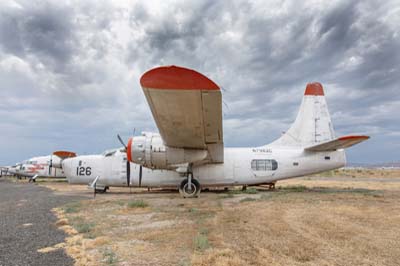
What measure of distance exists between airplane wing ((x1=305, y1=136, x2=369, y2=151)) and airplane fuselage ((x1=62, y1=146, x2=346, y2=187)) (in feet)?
1.47

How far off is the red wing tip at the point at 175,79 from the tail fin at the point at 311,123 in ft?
28.4

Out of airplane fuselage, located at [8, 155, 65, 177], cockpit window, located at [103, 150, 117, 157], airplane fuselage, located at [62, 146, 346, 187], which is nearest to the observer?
airplane fuselage, located at [62, 146, 346, 187]

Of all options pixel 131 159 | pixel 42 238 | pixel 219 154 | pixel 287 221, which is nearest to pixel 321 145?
pixel 219 154

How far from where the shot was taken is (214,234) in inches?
207

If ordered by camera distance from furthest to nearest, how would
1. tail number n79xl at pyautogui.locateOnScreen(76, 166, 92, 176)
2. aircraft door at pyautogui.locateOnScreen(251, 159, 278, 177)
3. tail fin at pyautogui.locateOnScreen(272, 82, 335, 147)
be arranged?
tail number n79xl at pyautogui.locateOnScreen(76, 166, 92, 176), tail fin at pyautogui.locateOnScreen(272, 82, 335, 147), aircraft door at pyautogui.locateOnScreen(251, 159, 278, 177)

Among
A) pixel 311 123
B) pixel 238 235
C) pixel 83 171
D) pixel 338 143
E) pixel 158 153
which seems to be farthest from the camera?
pixel 83 171

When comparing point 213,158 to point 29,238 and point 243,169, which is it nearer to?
point 243,169

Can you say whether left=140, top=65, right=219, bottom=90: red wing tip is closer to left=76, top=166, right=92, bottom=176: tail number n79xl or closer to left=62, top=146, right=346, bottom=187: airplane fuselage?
left=62, top=146, right=346, bottom=187: airplane fuselage

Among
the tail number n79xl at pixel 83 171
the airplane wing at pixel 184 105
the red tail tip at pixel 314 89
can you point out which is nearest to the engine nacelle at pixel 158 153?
the airplane wing at pixel 184 105

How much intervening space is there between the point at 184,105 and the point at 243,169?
6.86 metres

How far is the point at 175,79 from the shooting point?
5.75m

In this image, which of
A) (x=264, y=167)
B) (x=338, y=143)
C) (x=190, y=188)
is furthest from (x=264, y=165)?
(x=190, y=188)

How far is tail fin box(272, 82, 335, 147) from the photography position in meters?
13.3

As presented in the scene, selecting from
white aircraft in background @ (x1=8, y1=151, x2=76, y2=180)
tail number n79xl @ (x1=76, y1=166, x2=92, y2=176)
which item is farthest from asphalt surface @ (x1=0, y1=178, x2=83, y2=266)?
white aircraft in background @ (x1=8, y1=151, x2=76, y2=180)
